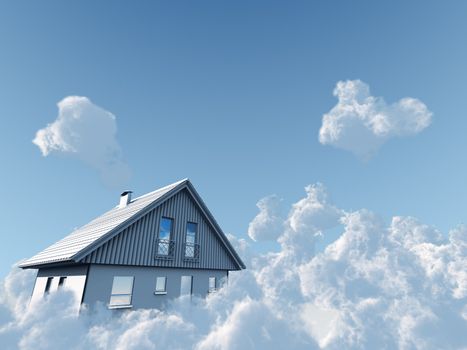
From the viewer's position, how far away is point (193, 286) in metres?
17.2

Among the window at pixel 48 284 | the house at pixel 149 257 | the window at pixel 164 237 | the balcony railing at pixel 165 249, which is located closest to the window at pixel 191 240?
the house at pixel 149 257

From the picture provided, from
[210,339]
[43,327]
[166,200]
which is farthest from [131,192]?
[210,339]

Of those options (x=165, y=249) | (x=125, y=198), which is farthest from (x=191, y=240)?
(x=125, y=198)

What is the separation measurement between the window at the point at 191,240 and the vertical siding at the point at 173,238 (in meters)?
0.30

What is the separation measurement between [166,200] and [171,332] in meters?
12.9

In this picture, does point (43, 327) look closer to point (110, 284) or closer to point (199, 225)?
point (110, 284)

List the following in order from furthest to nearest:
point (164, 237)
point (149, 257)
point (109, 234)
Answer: point (164, 237)
point (149, 257)
point (109, 234)

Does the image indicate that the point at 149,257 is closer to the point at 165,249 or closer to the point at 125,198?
the point at 165,249

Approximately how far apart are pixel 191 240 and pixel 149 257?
3403mm

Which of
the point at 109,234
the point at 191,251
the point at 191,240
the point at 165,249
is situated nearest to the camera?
the point at 109,234

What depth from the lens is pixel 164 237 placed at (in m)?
16.8

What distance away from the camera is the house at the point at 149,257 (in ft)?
43.8

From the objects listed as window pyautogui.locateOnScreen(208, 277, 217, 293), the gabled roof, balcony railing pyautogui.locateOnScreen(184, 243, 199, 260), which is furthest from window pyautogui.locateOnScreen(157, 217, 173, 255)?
window pyautogui.locateOnScreen(208, 277, 217, 293)

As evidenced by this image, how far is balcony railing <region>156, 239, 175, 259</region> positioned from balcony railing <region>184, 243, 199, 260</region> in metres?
1.02
